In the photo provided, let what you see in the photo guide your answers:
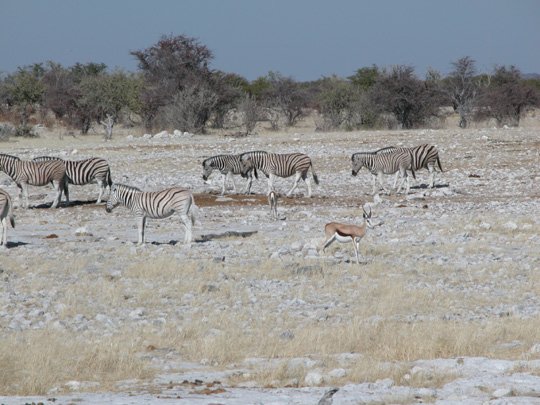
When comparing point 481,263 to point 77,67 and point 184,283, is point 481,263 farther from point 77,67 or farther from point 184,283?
point 77,67

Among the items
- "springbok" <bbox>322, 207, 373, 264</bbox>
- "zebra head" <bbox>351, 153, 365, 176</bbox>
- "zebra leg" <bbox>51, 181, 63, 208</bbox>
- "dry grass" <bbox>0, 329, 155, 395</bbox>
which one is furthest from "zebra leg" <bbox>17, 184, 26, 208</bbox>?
"dry grass" <bbox>0, 329, 155, 395</bbox>

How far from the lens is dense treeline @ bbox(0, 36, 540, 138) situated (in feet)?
160

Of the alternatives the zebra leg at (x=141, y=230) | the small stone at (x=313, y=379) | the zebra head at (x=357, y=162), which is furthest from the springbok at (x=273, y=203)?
the small stone at (x=313, y=379)

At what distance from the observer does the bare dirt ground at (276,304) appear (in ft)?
27.9

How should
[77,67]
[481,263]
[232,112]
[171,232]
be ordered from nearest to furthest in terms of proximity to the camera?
[481,263] < [171,232] < [232,112] < [77,67]

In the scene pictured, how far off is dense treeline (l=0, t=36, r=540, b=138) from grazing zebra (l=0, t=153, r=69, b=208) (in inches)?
846

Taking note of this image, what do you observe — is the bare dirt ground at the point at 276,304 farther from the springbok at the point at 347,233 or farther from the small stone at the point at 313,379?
the springbok at the point at 347,233

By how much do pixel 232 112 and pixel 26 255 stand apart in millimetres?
42378

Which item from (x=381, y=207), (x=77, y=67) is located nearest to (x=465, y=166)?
(x=381, y=207)

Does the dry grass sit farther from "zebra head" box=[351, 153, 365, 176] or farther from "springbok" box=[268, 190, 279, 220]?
"zebra head" box=[351, 153, 365, 176]

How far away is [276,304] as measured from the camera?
1238cm

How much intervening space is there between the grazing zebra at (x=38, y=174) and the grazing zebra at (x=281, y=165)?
5076 millimetres

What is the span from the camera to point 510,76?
5834 cm

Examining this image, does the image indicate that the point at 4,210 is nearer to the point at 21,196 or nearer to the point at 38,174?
the point at 38,174
